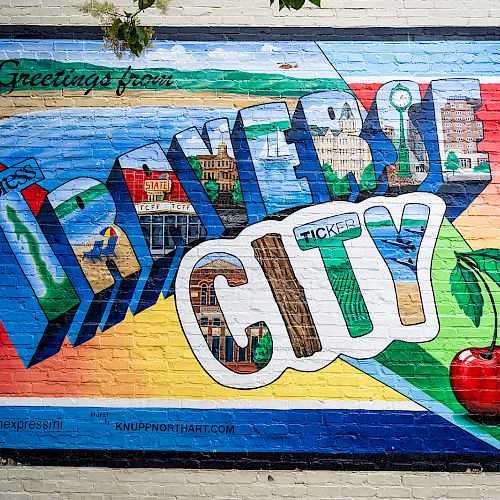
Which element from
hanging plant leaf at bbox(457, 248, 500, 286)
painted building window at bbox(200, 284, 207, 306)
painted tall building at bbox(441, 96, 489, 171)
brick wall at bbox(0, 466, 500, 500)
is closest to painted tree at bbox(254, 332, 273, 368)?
painted building window at bbox(200, 284, 207, 306)

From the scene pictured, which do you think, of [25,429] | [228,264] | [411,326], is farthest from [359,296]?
[25,429]

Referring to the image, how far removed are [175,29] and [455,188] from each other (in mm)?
2397

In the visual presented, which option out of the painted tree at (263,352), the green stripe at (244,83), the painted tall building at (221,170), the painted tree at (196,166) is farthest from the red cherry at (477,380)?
the painted tree at (196,166)

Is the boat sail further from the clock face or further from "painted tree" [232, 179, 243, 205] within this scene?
the clock face

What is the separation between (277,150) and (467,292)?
1.74m

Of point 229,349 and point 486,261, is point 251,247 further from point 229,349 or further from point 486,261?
point 486,261

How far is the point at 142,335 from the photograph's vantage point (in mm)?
5137

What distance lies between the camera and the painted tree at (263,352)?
5.11 meters

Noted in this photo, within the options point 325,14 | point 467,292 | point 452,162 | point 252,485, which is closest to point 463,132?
point 452,162

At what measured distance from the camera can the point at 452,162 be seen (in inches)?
205

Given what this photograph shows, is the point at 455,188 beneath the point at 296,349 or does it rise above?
Answer: above

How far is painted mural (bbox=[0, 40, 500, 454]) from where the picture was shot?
16.7 ft

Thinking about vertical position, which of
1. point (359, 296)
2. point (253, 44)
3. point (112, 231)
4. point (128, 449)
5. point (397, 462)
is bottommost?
point (397, 462)

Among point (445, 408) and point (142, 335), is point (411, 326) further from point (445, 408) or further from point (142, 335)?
point (142, 335)
